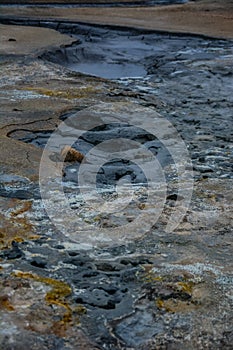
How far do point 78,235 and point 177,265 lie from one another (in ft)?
Result: 1.35

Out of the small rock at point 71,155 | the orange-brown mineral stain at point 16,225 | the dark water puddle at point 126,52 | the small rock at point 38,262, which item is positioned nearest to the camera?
the small rock at point 38,262

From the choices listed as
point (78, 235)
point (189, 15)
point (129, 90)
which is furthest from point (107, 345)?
point (189, 15)

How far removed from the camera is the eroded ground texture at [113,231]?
76.4 inches

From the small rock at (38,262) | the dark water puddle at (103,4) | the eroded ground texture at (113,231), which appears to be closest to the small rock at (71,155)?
the eroded ground texture at (113,231)

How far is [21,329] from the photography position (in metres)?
1.88

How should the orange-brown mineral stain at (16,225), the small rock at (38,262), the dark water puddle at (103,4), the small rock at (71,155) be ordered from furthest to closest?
the dark water puddle at (103,4)
the small rock at (71,155)
the orange-brown mineral stain at (16,225)
the small rock at (38,262)

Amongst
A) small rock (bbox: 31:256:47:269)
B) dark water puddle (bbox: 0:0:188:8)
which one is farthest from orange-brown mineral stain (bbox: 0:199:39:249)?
dark water puddle (bbox: 0:0:188:8)

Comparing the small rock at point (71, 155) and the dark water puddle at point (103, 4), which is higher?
the small rock at point (71, 155)

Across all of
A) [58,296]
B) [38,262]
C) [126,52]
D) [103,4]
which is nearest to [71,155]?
[38,262]

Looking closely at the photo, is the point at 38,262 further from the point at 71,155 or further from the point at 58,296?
the point at 71,155

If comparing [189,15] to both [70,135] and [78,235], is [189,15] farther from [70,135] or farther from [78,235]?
[78,235]

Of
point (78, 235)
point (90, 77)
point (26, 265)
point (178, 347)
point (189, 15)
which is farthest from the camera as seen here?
point (189, 15)

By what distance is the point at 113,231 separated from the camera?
8.30 ft

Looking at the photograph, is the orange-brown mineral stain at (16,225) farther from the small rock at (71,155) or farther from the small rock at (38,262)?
the small rock at (71,155)
